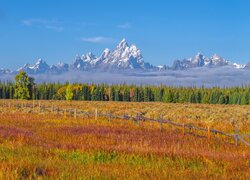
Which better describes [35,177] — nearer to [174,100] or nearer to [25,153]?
[25,153]

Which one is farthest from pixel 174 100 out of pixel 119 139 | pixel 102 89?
pixel 119 139

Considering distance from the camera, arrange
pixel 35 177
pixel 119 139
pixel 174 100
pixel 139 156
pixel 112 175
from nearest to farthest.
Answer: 1. pixel 35 177
2. pixel 112 175
3. pixel 139 156
4. pixel 119 139
5. pixel 174 100

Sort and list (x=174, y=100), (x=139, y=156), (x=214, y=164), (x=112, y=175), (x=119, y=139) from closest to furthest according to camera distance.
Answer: (x=112, y=175) < (x=214, y=164) < (x=139, y=156) < (x=119, y=139) < (x=174, y=100)

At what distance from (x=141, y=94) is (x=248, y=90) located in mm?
40753

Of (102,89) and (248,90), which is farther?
(102,89)

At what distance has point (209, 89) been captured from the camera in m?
164

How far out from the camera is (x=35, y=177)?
9477 millimetres

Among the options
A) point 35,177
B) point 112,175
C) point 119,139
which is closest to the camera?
point 35,177

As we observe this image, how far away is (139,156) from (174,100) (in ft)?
425

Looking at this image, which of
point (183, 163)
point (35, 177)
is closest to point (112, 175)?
point (35, 177)

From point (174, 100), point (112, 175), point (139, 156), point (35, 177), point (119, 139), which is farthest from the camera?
point (174, 100)

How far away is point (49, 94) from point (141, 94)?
3717 cm

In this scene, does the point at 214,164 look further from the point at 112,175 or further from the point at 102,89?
the point at 102,89

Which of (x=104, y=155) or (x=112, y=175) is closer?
(x=112, y=175)
